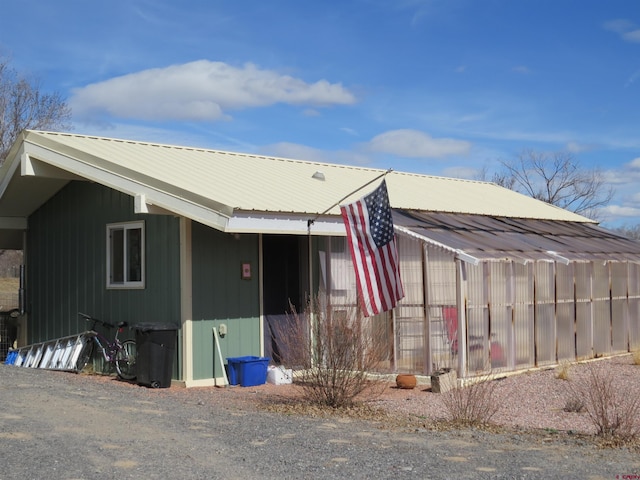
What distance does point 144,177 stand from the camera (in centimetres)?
1308

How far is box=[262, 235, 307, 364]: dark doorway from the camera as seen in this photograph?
14.6 meters

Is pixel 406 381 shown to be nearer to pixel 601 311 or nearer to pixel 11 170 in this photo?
pixel 601 311

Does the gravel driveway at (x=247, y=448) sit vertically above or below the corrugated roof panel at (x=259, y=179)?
below

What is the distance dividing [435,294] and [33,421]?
6.99 metres

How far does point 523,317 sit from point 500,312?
2.38ft

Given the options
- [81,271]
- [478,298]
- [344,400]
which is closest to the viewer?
[344,400]

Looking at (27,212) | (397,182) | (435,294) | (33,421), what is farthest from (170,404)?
(397,182)

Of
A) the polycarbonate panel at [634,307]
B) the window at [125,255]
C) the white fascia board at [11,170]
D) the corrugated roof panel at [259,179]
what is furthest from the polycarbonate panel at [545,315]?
the white fascia board at [11,170]

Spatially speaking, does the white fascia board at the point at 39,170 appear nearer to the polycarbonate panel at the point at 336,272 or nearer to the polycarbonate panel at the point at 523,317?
the polycarbonate panel at the point at 336,272

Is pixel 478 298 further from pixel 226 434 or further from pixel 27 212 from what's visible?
pixel 27 212

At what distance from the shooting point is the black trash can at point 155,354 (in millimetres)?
13055

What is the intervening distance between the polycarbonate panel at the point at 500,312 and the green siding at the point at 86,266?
5127 mm

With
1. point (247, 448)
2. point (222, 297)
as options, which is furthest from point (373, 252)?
point (247, 448)

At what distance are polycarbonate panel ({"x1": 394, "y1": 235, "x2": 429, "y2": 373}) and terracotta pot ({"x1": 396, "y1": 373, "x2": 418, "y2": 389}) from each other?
492mm
